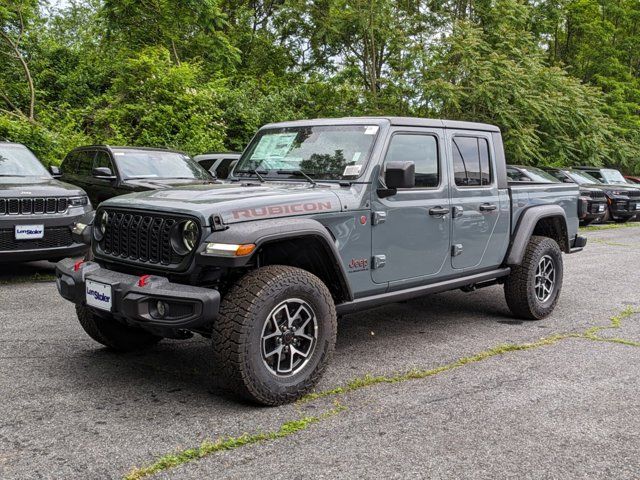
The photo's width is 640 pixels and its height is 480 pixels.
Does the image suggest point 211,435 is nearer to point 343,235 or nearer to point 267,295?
point 267,295

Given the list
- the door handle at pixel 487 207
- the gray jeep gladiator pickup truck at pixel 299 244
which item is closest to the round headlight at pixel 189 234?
the gray jeep gladiator pickup truck at pixel 299 244

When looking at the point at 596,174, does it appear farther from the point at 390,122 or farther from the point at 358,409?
the point at 358,409

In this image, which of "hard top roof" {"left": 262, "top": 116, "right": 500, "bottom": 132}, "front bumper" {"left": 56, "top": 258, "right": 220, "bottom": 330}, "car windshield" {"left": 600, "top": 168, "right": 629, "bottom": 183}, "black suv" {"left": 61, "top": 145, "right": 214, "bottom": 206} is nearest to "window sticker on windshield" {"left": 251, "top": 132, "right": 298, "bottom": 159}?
"hard top roof" {"left": 262, "top": 116, "right": 500, "bottom": 132}

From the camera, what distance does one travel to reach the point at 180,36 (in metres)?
19.2

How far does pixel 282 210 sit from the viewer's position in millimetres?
3988

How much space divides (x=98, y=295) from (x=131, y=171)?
6113 mm

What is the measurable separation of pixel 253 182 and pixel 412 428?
90.8 inches

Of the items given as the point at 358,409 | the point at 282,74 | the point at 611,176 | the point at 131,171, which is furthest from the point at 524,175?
the point at 358,409

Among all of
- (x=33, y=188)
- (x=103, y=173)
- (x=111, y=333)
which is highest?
(x=103, y=173)

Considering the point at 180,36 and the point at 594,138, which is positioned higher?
the point at 180,36

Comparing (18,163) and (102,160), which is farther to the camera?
(102,160)

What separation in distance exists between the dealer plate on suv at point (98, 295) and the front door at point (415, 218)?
1.84 meters

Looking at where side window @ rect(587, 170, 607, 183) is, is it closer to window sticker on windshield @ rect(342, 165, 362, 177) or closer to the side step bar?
the side step bar

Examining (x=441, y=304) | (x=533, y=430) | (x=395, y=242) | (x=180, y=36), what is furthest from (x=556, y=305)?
(x=180, y=36)
